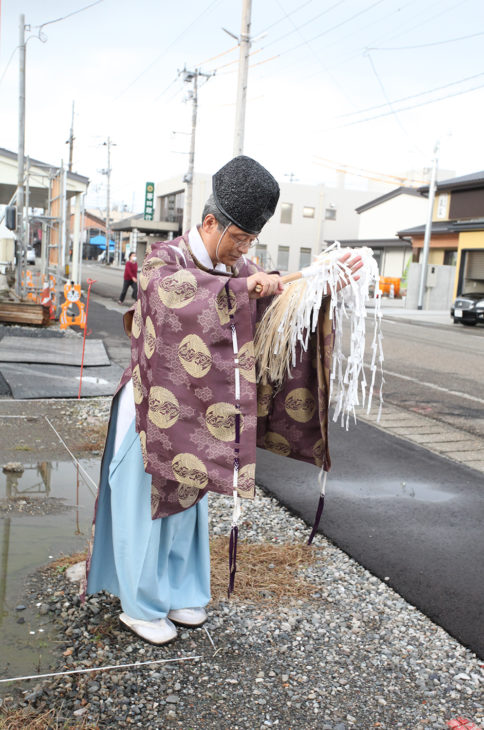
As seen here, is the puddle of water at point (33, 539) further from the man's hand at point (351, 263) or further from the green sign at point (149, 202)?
the green sign at point (149, 202)

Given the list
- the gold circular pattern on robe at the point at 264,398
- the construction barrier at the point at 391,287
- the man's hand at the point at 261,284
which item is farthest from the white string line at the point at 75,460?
the construction barrier at the point at 391,287

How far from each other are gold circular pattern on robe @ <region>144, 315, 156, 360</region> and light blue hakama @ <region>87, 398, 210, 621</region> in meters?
0.39

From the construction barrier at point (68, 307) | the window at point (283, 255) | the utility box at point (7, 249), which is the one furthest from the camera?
the window at point (283, 255)

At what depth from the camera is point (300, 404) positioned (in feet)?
8.27

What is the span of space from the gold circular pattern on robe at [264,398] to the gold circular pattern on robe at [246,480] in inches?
18.5

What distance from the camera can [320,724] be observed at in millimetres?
2115

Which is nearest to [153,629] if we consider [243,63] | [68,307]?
[68,307]

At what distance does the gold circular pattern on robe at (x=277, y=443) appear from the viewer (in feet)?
8.49

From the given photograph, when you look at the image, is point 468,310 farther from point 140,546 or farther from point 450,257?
point 140,546

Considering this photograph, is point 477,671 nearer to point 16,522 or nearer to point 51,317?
point 16,522

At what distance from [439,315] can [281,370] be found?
2331 cm

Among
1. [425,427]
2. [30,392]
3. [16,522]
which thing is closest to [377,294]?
[16,522]

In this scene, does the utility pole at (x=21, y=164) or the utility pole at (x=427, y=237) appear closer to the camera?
the utility pole at (x=21, y=164)

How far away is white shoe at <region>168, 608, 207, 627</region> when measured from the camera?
8.50 ft
